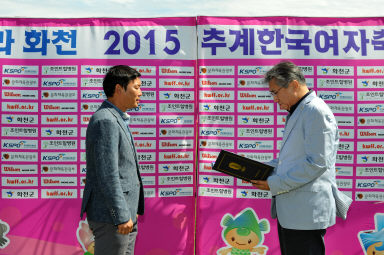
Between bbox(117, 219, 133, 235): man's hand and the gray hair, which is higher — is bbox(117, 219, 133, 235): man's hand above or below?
below

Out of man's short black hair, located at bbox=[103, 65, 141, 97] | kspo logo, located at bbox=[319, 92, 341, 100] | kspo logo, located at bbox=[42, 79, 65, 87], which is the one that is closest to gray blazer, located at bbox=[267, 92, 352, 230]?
man's short black hair, located at bbox=[103, 65, 141, 97]

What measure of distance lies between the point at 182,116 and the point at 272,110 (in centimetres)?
76

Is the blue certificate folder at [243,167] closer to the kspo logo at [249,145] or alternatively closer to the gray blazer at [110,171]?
the gray blazer at [110,171]

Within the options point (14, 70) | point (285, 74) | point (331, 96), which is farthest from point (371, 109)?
point (14, 70)

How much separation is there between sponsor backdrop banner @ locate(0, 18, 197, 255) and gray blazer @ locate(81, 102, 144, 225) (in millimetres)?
1289

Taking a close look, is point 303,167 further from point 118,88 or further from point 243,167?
point 118,88

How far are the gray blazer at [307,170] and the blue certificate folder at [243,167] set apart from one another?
0.13 metres

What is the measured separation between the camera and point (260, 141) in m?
3.79

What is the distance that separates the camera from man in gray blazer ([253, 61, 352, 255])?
231 cm

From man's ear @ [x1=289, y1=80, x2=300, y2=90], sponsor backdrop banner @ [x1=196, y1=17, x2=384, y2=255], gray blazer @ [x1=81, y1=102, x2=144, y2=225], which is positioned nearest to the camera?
gray blazer @ [x1=81, y1=102, x2=144, y2=225]

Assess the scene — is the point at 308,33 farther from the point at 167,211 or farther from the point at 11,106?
the point at 11,106

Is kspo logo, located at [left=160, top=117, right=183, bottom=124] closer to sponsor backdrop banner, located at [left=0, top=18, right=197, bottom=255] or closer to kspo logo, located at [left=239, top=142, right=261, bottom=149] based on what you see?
sponsor backdrop banner, located at [left=0, top=18, right=197, bottom=255]

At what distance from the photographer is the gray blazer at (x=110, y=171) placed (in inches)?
90.4

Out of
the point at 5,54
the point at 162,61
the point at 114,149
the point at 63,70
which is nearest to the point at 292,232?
the point at 114,149
